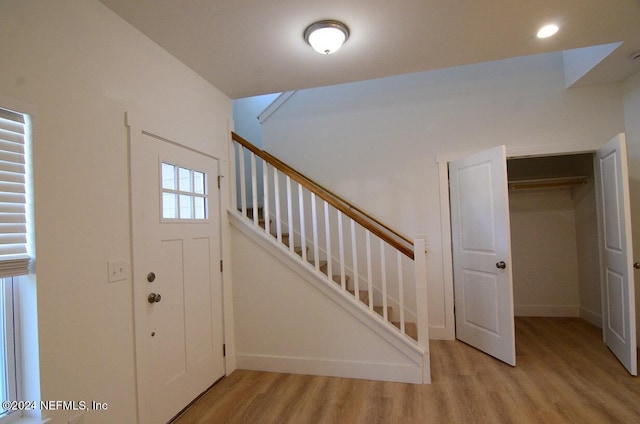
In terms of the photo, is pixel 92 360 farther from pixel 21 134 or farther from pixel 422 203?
pixel 422 203

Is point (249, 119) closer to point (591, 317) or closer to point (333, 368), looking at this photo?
point (333, 368)

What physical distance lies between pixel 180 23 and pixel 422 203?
2.75m

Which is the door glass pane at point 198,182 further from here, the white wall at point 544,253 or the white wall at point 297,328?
the white wall at point 544,253

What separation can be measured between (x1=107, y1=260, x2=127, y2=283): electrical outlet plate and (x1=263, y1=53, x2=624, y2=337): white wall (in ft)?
7.57

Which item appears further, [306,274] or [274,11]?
[306,274]

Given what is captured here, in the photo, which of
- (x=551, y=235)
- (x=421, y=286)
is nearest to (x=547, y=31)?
(x=421, y=286)

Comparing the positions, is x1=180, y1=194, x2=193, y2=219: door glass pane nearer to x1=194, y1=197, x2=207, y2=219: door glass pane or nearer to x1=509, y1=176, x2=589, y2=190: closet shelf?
x1=194, y1=197, x2=207, y2=219: door glass pane

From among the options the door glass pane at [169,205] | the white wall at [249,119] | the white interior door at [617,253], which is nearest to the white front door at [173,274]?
the door glass pane at [169,205]

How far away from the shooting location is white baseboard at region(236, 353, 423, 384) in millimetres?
2379

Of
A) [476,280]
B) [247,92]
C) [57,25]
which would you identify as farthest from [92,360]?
[476,280]

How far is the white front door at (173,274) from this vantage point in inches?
70.1

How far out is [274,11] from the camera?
173 centimetres

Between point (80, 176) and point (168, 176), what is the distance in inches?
25.0

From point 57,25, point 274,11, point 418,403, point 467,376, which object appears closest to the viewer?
point 57,25
